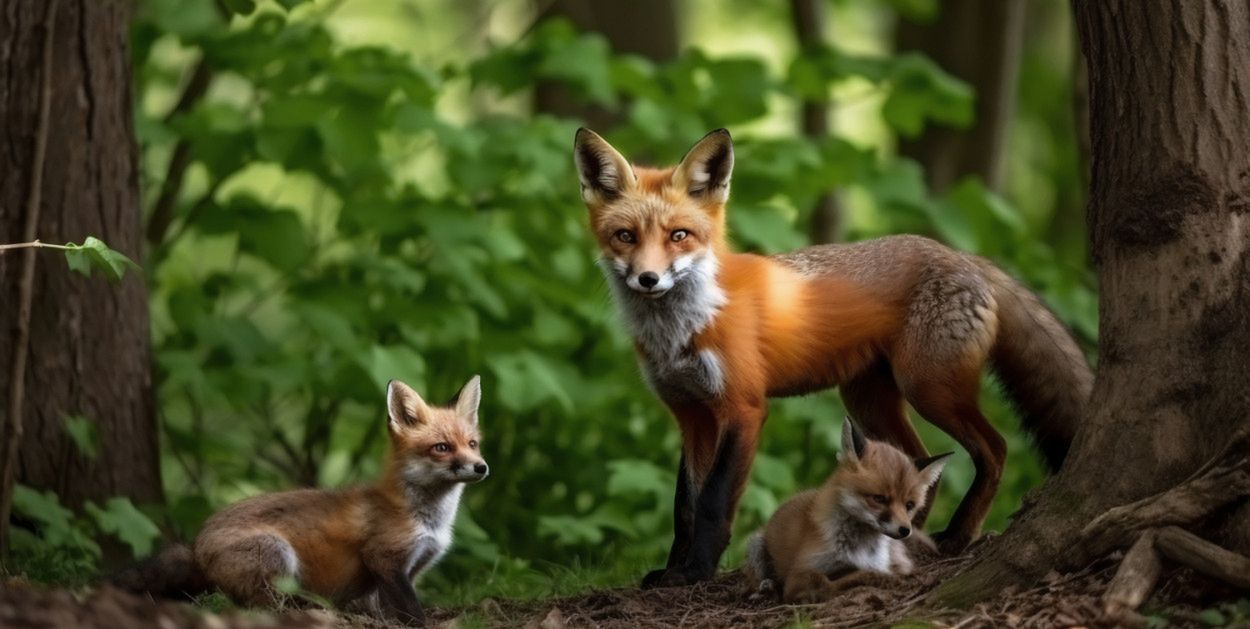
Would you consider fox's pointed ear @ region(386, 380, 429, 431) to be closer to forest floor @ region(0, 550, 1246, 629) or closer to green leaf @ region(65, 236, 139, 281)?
forest floor @ region(0, 550, 1246, 629)

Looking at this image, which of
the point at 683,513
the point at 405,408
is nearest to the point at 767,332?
the point at 683,513

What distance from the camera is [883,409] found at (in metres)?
6.29

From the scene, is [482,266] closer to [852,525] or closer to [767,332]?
[767,332]

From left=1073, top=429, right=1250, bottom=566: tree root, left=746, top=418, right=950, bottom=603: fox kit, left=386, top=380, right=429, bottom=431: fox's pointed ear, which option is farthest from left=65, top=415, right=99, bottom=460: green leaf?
left=1073, top=429, right=1250, bottom=566: tree root

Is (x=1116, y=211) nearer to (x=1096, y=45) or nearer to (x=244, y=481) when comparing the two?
(x=1096, y=45)

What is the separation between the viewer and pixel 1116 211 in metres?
4.59

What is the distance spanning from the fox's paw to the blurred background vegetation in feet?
4.25

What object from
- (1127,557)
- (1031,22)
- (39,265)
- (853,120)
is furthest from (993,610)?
(853,120)

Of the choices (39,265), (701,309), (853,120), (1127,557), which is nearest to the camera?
(1127,557)

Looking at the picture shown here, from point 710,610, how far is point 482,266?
3.43 metres

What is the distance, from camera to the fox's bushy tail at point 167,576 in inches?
204

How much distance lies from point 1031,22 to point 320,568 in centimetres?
1299

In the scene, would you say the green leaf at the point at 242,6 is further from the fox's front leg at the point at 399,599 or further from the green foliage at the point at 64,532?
the fox's front leg at the point at 399,599

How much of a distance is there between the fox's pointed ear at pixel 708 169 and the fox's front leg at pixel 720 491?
0.87 meters
